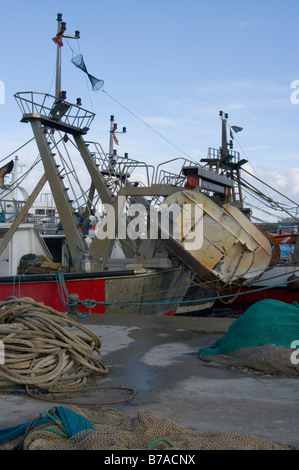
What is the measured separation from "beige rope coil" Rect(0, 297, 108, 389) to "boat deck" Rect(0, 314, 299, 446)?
0.74 feet

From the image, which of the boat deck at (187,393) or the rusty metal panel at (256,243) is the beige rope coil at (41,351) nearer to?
the boat deck at (187,393)

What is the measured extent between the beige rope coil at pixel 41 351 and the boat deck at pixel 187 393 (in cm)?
23

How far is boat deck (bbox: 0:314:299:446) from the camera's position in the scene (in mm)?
4277

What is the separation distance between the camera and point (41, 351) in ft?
17.4

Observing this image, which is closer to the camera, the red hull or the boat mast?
the red hull

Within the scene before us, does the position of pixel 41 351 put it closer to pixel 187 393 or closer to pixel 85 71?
pixel 187 393

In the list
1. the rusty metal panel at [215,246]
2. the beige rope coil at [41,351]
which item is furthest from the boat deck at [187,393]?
the rusty metal panel at [215,246]

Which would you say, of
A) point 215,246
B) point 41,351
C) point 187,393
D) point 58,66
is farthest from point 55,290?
point 187,393

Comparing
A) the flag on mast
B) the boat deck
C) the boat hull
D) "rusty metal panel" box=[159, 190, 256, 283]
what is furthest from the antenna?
the boat deck

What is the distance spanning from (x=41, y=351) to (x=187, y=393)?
1568 mm

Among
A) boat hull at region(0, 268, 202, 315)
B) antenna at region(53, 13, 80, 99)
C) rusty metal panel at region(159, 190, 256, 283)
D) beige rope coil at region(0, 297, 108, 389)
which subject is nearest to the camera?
beige rope coil at region(0, 297, 108, 389)

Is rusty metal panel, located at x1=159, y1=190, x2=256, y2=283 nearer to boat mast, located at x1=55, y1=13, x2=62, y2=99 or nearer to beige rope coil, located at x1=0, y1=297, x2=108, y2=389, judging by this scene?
boat mast, located at x1=55, y1=13, x2=62, y2=99
